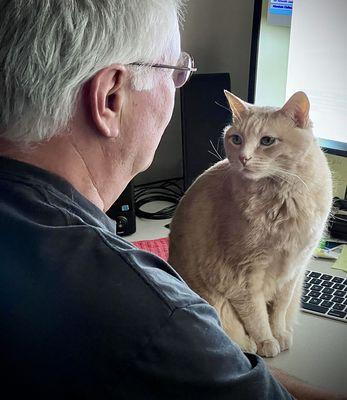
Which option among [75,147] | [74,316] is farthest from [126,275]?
[75,147]

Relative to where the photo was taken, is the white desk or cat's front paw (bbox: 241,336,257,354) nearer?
the white desk

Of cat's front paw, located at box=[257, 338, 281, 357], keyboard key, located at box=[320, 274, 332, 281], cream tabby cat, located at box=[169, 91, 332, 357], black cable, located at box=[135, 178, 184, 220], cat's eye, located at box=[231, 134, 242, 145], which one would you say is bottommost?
cat's front paw, located at box=[257, 338, 281, 357]

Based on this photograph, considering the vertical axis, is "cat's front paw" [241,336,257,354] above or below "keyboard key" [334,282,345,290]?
below

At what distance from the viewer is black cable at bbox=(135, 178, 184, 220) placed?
152 centimetres

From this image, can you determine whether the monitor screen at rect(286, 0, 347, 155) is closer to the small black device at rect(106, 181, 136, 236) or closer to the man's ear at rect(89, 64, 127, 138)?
the small black device at rect(106, 181, 136, 236)

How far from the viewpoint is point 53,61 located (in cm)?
62

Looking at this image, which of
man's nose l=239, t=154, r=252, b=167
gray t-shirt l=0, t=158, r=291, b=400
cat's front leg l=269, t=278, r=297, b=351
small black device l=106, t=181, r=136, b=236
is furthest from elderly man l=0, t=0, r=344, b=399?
small black device l=106, t=181, r=136, b=236

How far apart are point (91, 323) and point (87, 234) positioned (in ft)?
0.30

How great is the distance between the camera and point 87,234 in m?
0.58

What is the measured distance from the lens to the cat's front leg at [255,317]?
1.02 m

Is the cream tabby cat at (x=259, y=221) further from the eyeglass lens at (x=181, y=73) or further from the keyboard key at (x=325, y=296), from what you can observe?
the eyeglass lens at (x=181, y=73)

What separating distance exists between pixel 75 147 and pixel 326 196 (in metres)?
0.53

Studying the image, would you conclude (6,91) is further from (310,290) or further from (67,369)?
(310,290)

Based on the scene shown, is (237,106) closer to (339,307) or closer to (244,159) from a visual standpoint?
(244,159)
